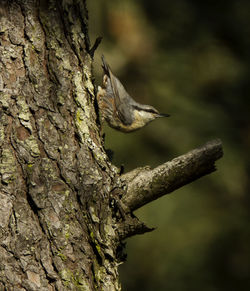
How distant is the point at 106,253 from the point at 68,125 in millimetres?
539

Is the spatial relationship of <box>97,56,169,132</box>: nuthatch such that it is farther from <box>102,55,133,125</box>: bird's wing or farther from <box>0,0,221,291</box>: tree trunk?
<box>0,0,221,291</box>: tree trunk

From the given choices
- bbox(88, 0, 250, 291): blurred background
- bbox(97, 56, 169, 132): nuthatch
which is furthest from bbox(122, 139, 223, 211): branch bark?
bbox(88, 0, 250, 291): blurred background

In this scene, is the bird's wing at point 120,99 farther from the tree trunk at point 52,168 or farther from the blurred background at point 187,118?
the tree trunk at point 52,168

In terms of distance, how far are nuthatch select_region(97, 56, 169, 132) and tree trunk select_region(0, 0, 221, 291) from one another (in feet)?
3.79

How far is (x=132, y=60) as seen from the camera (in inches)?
187

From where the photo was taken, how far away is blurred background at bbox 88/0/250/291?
4.63 metres

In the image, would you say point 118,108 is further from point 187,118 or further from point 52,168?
point 52,168

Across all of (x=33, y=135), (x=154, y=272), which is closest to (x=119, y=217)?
(x=33, y=135)

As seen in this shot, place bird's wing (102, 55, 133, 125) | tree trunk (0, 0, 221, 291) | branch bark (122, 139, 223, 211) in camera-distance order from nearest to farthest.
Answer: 1. tree trunk (0, 0, 221, 291)
2. branch bark (122, 139, 223, 211)
3. bird's wing (102, 55, 133, 125)

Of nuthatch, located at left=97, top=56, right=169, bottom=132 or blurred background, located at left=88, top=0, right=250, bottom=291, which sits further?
blurred background, located at left=88, top=0, right=250, bottom=291

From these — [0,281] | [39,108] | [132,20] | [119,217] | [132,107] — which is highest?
[132,20]

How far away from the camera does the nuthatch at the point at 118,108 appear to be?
330 centimetres

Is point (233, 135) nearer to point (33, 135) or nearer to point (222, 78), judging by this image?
point (222, 78)

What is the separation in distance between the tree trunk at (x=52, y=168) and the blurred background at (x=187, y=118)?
273 centimetres
